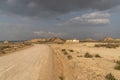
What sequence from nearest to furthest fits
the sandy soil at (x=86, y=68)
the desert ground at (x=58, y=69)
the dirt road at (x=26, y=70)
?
the dirt road at (x=26, y=70) < the desert ground at (x=58, y=69) < the sandy soil at (x=86, y=68)

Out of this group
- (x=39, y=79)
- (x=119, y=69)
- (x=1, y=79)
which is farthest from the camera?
(x=119, y=69)

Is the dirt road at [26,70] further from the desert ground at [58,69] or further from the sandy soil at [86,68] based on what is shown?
the sandy soil at [86,68]

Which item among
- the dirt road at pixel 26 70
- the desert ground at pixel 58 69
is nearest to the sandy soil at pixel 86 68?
the desert ground at pixel 58 69

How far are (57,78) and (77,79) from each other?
131cm

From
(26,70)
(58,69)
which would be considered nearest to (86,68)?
(58,69)

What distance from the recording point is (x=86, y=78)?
1572cm

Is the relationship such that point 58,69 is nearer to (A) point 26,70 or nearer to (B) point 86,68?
(B) point 86,68

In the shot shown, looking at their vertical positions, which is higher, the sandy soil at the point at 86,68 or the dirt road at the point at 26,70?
the dirt road at the point at 26,70

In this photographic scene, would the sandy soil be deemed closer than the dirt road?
No

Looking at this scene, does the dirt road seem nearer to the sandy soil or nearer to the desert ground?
the desert ground

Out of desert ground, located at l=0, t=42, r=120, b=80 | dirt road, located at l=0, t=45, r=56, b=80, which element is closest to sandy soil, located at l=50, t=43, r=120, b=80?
desert ground, located at l=0, t=42, r=120, b=80

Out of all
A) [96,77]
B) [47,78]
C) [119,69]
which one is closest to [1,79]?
[47,78]

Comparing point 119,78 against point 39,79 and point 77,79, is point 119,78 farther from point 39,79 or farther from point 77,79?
point 39,79

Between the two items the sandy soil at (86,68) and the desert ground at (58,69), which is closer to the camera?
the desert ground at (58,69)
